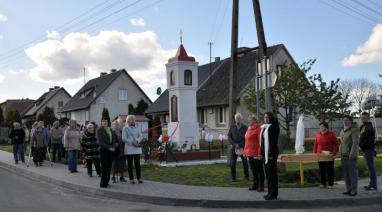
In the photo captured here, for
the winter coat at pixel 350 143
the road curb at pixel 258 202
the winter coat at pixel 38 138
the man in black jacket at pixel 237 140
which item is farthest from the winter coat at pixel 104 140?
the winter coat at pixel 38 138

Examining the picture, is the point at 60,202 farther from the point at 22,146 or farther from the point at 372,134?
the point at 22,146

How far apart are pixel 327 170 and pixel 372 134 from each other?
4.49ft

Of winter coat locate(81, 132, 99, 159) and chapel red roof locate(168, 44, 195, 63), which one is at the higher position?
chapel red roof locate(168, 44, 195, 63)

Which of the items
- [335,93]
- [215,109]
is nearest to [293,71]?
[335,93]

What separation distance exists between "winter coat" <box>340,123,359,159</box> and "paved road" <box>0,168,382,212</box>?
1340 mm

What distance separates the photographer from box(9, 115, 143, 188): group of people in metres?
13.1

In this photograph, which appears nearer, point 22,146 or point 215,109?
point 22,146

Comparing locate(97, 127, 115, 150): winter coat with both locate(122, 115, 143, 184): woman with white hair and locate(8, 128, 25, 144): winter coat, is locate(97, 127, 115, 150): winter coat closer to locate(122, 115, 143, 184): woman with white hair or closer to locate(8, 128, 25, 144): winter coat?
locate(122, 115, 143, 184): woman with white hair

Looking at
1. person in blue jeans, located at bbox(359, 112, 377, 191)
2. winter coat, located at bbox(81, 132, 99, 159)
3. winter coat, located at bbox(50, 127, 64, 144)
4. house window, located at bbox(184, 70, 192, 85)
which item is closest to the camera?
person in blue jeans, located at bbox(359, 112, 377, 191)

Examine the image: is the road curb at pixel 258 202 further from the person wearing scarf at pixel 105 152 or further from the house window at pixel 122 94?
the house window at pixel 122 94

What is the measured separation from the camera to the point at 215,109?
4047cm

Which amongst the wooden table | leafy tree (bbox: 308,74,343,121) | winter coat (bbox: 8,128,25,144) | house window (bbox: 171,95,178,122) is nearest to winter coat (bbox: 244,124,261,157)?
the wooden table

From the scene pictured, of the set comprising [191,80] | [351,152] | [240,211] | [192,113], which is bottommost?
[240,211]

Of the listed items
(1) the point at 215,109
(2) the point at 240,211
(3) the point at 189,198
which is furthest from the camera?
(1) the point at 215,109
